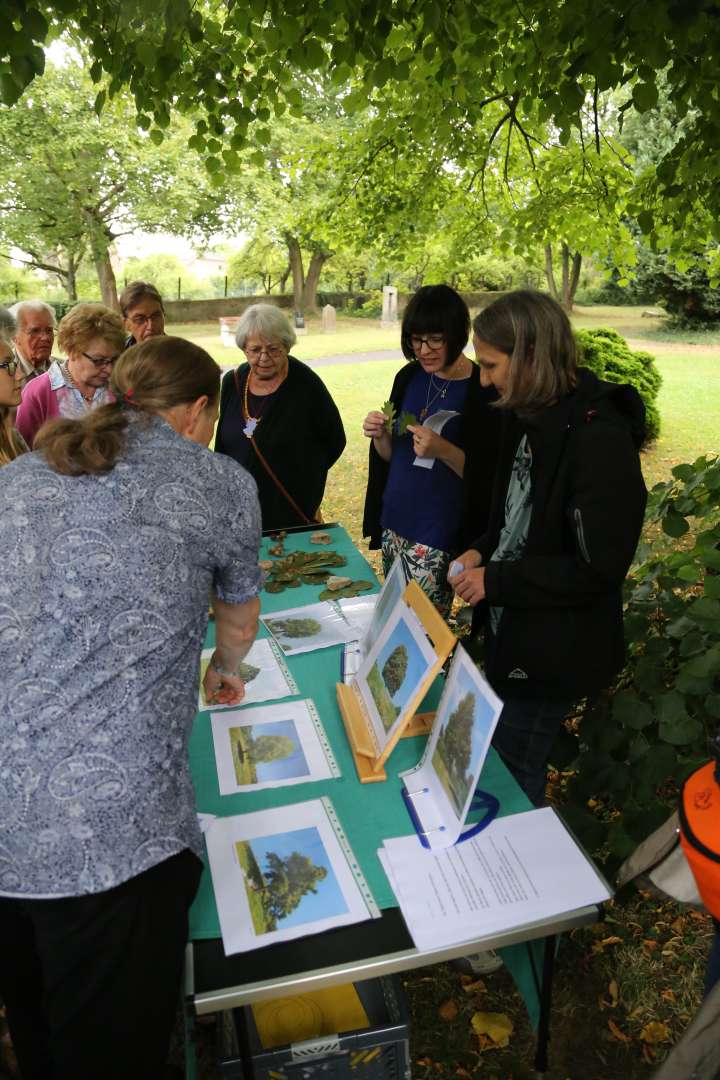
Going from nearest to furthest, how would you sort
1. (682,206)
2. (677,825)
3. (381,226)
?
(677,825)
(682,206)
(381,226)

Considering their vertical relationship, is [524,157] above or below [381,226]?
above

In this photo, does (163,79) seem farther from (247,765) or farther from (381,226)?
(381,226)

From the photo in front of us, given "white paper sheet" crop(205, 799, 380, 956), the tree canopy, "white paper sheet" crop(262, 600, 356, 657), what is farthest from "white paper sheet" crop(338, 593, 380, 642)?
the tree canopy

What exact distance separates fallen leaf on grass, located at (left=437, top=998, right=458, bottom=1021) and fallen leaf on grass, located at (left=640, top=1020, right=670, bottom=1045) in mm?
520

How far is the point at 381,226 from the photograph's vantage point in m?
5.85

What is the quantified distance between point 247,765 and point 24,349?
2.72 m

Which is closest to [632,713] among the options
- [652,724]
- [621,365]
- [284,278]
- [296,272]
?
[652,724]

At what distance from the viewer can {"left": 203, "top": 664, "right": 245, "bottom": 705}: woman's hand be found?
189cm

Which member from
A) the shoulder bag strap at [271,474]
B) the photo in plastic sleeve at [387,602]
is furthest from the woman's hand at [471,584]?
the shoulder bag strap at [271,474]

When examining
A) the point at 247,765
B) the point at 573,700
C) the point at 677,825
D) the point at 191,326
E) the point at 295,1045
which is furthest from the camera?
the point at 191,326

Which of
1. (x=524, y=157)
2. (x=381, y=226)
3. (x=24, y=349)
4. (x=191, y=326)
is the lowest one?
(x=191, y=326)

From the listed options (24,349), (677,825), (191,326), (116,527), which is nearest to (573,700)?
(677,825)

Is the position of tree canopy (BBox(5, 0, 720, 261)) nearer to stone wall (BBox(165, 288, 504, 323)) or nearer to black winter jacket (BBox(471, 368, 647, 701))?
black winter jacket (BBox(471, 368, 647, 701))

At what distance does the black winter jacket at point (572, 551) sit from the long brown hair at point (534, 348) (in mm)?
43
